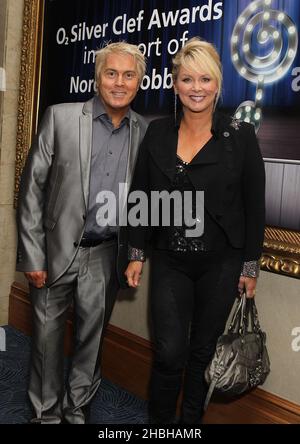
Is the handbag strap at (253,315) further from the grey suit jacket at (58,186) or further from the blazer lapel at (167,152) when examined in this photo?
the grey suit jacket at (58,186)

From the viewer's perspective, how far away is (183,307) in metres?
2.06

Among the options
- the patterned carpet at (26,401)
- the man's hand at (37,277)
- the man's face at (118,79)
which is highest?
the man's face at (118,79)

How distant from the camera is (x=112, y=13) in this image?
286 centimetres

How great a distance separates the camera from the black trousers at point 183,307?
2.03m

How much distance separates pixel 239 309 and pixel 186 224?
1.49 ft

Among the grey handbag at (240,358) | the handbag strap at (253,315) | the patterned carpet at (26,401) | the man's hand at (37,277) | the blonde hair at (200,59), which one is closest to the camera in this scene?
the blonde hair at (200,59)

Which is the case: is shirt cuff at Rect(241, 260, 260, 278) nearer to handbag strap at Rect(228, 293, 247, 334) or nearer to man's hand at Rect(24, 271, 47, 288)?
handbag strap at Rect(228, 293, 247, 334)

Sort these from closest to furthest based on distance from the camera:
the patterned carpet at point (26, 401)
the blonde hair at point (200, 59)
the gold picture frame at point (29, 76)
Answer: the blonde hair at point (200, 59), the patterned carpet at point (26, 401), the gold picture frame at point (29, 76)

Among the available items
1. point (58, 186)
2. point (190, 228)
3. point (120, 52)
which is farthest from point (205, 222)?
point (120, 52)

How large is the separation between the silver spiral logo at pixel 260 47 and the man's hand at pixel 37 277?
117 cm

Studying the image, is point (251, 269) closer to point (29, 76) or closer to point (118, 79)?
point (118, 79)

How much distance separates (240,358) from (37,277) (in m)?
0.97

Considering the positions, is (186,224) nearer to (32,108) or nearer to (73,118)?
(73,118)

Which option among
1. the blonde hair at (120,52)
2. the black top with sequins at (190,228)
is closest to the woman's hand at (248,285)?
the black top with sequins at (190,228)
